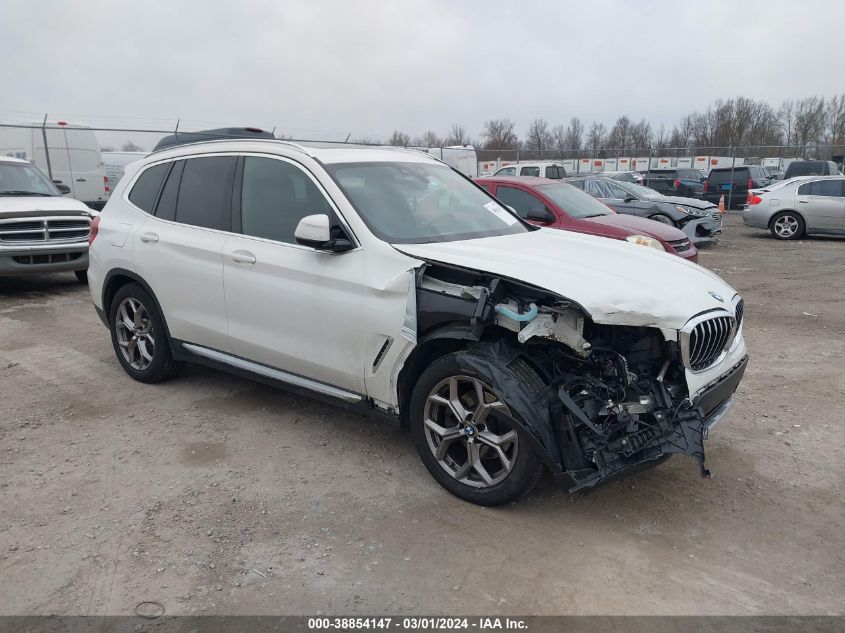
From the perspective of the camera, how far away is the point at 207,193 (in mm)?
4910

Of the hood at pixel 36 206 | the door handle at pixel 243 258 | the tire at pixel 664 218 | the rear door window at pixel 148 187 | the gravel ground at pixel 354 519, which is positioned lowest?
the gravel ground at pixel 354 519

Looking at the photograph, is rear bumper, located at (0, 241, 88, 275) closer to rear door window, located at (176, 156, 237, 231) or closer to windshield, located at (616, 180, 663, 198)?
rear door window, located at (176, 156, 237, 231)

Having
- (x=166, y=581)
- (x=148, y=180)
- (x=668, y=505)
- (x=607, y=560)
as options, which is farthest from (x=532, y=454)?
(x=148, y=180)

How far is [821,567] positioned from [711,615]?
738 millimetres

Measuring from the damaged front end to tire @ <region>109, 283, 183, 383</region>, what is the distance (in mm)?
2733

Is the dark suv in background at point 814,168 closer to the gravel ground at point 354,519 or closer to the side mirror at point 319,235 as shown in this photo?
the gravel ground at point 354,519

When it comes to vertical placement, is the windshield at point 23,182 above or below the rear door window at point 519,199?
above

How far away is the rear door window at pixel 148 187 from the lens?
5.38m

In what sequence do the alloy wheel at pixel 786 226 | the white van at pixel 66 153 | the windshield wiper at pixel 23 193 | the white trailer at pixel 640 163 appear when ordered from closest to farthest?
the windshield wiper at pixel 23 193, the white van at pixel 66 153, the alloy wheel at pixel 786 226, the white trailer at pixel 640 163

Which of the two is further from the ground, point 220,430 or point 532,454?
point 532,454

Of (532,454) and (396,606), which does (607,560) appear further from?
(396,606)

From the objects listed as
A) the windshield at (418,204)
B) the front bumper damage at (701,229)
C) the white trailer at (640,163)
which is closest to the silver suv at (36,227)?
the windshield at (418,204)

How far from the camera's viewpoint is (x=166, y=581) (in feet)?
9.95

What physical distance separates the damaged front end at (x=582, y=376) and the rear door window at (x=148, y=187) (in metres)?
2.96
